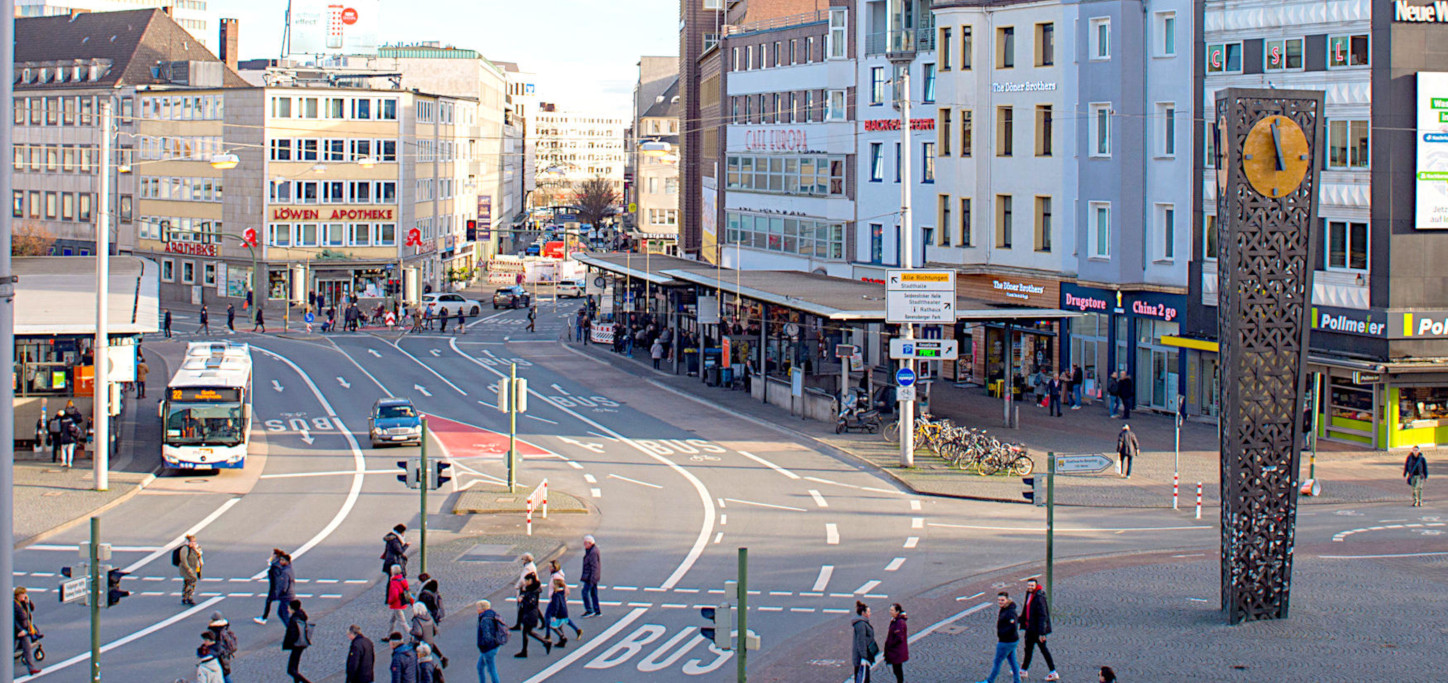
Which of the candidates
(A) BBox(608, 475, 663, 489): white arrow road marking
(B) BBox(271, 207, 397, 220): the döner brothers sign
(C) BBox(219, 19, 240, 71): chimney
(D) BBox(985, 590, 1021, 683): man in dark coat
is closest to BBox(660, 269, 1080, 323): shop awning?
(A) BBox(608, 475, 663, 489): white arrow road marking

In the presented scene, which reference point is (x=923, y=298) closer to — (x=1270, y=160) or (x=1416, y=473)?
(x=1416, y=473)

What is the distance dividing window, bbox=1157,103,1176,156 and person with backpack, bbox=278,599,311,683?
34.7m

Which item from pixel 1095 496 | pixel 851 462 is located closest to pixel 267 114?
pixel 851 462

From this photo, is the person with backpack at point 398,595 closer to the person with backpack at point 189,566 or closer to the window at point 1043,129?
the person with backpack at point 189,566

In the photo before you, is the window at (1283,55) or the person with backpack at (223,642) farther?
the window at (1283,55)

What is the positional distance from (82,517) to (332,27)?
3004 inches

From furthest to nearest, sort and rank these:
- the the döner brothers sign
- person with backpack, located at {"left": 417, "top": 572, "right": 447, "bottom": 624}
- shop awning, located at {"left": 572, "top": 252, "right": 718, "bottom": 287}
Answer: the the döner brothers sign < shop awning, located at {"left": 572, "top": 252, "right": 718, "bottom": 287} < person with backpack, located at {"left": 417, "top": 572, "right": 447, "bottom": 624}

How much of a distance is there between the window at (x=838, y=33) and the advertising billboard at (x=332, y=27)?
47463 millimetres

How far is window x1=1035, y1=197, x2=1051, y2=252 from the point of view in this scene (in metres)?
53.7

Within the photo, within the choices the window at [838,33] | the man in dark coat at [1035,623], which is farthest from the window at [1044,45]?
the man in dark coat at [1035,623]

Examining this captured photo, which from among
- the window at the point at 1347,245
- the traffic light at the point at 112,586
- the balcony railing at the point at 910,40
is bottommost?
the traffic light at the point at 112,586

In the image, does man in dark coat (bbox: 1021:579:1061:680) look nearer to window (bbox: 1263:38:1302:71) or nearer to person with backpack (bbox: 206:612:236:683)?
person with backpack (bbox: 206:612:236:683)

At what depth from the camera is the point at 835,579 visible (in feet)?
89.8

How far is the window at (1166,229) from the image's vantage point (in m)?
48.2
